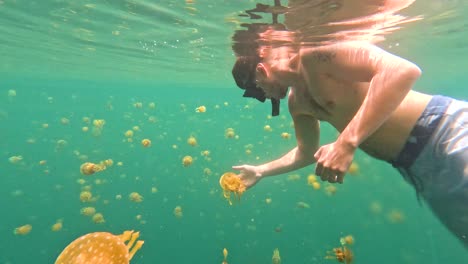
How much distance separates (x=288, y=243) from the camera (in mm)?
27531

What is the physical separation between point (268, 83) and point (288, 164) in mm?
1431

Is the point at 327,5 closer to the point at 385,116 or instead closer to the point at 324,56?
the point at 324,56

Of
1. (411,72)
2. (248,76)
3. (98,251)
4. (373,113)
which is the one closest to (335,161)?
(373,113)

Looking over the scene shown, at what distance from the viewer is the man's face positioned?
4379mm

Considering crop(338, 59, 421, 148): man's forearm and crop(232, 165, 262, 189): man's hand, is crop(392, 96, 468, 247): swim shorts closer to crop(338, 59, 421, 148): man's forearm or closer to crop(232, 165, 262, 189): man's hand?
crop(338, 59, 421, 148): man's forearm

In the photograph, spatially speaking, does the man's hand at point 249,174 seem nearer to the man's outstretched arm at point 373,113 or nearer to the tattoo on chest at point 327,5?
the man's outstretched arm at point 373,113

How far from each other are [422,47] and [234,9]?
14673 mm

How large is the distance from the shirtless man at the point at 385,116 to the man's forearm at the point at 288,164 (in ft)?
3.13

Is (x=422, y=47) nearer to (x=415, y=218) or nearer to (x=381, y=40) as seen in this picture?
(x=381, y=40)

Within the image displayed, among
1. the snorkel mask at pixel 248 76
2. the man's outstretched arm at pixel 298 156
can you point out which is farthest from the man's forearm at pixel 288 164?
the snorkel mask at pixel 248 76

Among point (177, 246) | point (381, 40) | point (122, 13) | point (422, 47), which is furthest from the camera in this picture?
point (177, 246)

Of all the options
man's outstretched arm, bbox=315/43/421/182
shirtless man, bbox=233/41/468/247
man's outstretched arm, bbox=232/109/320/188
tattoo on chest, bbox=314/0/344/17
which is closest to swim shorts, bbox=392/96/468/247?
shirtless man, bbox=233/41/468/247

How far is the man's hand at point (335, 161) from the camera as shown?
255 centimetres

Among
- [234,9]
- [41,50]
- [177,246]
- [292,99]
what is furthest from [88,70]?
[292,99]
